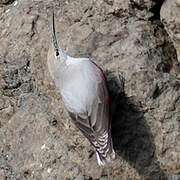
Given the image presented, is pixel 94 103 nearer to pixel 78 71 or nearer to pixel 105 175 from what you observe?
pixel 78 71

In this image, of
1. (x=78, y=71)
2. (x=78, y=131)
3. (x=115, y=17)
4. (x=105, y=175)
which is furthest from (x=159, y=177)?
(x=115, y=17)

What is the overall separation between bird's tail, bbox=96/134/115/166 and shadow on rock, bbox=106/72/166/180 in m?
0.19

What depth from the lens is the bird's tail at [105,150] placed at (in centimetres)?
370

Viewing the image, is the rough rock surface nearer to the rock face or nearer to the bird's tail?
the rock face

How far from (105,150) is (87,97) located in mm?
423

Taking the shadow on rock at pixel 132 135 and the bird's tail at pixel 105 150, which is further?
the shadow on rock at pixel 132 135

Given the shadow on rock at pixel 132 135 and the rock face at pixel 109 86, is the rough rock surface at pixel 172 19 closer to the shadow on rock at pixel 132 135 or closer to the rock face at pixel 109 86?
the rock face at pixel 109 86

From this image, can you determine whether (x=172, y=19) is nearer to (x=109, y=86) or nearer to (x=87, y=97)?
(x=109, y=86)

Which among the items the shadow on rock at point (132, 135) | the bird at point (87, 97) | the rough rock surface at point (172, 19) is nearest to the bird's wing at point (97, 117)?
the bird at point (87, 97)

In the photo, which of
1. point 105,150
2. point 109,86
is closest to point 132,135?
point 105,150

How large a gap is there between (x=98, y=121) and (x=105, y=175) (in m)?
0.43

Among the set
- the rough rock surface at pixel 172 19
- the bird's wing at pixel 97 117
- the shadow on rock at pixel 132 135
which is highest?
the rough rock surface at pixel 172 19

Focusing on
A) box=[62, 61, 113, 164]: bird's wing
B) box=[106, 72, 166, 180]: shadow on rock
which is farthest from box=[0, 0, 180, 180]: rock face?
box=[62, 61, 113, 164]: bird's wing

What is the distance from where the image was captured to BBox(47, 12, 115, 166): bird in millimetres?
3744
